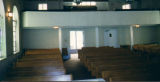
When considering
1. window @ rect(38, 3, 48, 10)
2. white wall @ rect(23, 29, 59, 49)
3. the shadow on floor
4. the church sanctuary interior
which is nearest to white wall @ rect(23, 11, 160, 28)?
the church sanctuary interior

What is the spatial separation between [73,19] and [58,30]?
1897 millimetres

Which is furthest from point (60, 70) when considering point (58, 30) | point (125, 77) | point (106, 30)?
point (106, 30)

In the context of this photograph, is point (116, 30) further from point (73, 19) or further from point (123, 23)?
point (73, 19)

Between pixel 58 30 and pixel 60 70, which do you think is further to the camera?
pixel 58 30

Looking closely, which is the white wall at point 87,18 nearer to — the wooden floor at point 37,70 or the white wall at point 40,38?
the white wall at point 40,38

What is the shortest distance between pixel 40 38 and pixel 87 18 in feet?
11.5

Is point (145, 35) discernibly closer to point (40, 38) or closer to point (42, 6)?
point (40, 38)

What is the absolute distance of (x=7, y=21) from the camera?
6066 mm

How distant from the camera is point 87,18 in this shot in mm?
9516

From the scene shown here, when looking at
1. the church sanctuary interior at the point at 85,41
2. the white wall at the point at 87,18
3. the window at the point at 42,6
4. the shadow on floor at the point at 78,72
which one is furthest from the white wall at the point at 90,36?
the shadow on floor at the point at 78,72

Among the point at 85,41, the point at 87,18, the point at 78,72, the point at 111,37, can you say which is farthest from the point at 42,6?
the point at 78,72

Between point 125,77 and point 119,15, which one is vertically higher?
point 119,15

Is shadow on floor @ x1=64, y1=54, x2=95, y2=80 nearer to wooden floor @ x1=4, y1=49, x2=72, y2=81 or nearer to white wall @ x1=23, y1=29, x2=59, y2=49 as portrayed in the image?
wooden floor @ x1=4, y1=49, x2=72, y2=81

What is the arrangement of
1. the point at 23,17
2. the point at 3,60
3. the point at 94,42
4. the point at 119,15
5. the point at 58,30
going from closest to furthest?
1. the point at 3,60
2. the point at 23,17
3. the point at 119,15
4. the point at 58,30
5. the point at 94,42
